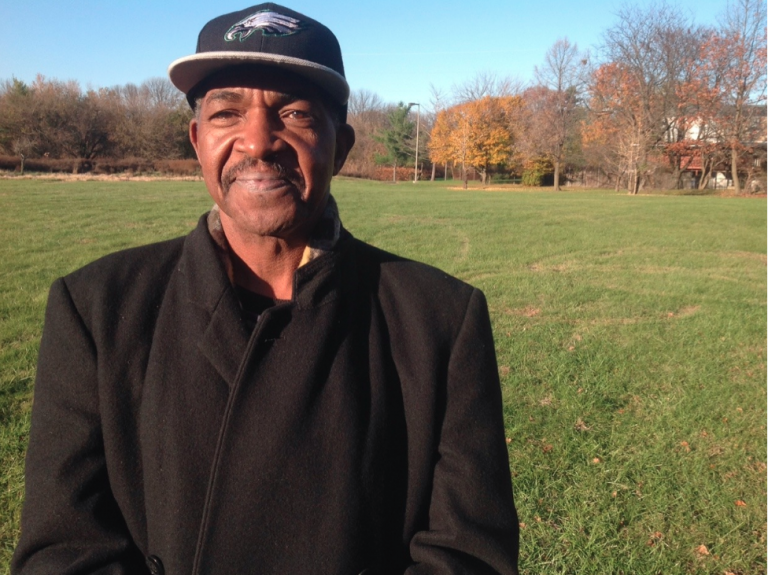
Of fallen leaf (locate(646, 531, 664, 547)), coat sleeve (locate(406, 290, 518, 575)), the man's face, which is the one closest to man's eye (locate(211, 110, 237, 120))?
the man's face

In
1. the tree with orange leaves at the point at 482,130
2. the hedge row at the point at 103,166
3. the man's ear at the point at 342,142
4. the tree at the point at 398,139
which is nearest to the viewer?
the man's ear at the point at 342,142

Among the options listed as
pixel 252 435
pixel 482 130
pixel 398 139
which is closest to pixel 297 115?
pixel 252 435

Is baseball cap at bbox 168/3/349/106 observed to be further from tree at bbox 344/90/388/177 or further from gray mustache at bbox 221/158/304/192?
tree at bbox 344/90/388/177

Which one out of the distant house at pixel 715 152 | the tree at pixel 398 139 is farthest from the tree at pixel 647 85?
the tree at pixel 398 139

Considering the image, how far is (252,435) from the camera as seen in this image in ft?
5.08

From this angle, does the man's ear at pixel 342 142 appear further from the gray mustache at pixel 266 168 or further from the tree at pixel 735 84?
the tree at pixel 735 84

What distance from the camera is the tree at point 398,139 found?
70562 mm

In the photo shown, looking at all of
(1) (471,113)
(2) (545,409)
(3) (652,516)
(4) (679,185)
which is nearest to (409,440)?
(3) (652,516)

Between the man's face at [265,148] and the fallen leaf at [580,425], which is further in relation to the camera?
the fallen leaf at [580,425]

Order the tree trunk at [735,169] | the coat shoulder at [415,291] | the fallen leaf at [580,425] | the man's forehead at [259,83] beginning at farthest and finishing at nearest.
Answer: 1. the tree trunk at [735,169]
2. the fallen leaf at [580,425]
3. the coat shoulder at [415,291]
4. the man's forehead at [259,83]

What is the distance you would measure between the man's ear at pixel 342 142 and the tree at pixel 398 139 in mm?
68617

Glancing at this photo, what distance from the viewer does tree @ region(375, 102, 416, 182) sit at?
2778 inches

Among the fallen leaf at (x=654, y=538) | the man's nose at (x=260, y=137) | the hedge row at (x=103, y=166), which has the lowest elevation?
the fallen leaf at (x=654, y=538)

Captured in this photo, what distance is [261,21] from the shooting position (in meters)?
1.60
